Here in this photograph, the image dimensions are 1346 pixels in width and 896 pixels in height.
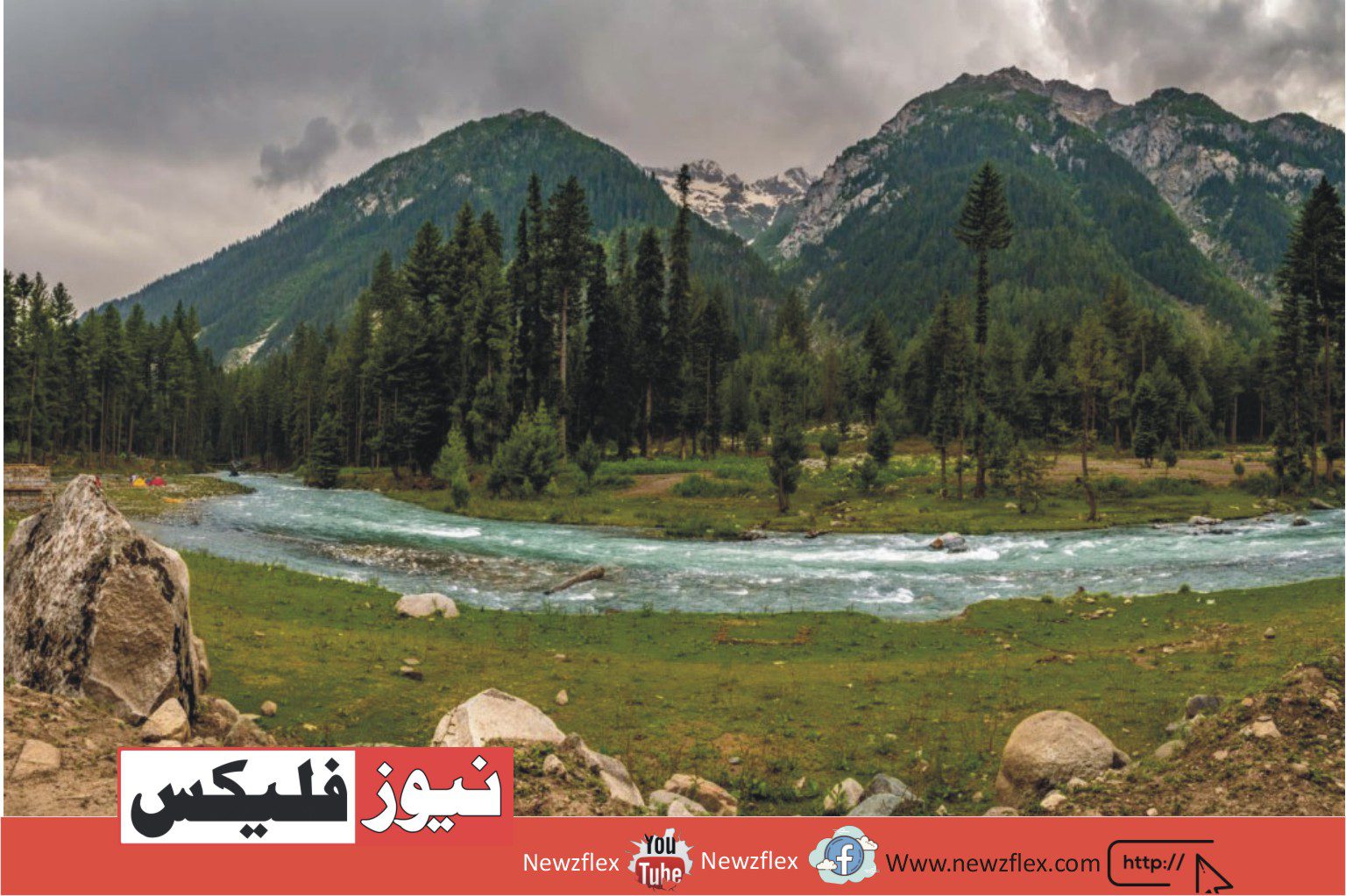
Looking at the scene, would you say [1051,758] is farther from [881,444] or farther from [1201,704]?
[881,444]

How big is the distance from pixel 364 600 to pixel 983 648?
615 inches

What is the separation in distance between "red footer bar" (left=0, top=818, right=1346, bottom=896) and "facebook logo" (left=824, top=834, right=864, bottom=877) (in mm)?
22

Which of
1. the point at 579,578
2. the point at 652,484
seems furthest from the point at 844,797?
the point at 652,484

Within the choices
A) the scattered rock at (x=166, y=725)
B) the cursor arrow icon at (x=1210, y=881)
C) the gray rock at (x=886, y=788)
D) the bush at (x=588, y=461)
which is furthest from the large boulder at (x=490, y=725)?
the bush at (x=588, y=461)

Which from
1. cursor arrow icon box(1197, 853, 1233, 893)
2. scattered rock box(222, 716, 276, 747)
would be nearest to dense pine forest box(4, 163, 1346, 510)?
scattered rock box(222, 716, 276, 747)

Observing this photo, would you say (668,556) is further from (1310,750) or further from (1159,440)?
(1159,440)

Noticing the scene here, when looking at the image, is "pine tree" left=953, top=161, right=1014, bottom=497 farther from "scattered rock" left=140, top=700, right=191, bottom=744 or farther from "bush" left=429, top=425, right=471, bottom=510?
"scattered rock" left=140, top=700, right=191, bottom=744

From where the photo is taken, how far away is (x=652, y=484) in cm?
5472

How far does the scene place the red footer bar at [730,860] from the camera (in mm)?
4074

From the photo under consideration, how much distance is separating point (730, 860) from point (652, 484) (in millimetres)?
50529

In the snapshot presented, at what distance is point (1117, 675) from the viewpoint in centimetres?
1274

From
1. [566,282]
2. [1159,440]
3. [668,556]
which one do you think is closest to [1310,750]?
[668,556]

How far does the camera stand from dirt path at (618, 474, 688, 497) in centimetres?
5175

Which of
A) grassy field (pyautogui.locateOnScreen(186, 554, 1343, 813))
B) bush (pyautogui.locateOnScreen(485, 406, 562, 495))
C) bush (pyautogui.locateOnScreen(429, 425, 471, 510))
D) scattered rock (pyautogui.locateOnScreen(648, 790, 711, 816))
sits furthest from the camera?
bush (pyautogui.locateOnScreen(485, 406, 562, 495))
